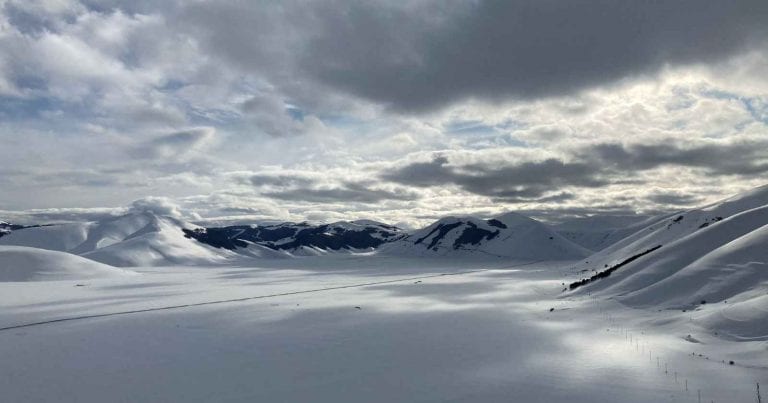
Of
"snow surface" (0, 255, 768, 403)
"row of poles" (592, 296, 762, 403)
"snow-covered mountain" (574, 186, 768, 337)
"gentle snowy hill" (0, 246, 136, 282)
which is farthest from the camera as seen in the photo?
"gentle snowy hill" (0, 246, 136, 282)

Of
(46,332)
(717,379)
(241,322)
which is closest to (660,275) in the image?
(717,379)

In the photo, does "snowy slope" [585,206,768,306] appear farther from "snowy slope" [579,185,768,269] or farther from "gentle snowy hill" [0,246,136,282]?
"gentle snowy hill" [0,246,136,282]

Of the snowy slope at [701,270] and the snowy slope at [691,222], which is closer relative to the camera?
the snowy slope at [701,270]

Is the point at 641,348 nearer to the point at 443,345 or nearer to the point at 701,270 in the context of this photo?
the point at 443,345

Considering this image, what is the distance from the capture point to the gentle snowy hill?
15750 centimetres

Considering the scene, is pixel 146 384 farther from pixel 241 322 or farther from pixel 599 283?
pixel 599 283

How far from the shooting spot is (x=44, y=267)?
6639 inches

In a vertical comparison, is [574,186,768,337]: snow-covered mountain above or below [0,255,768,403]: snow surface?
above

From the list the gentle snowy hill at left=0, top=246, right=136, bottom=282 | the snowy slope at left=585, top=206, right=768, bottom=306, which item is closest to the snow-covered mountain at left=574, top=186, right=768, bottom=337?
the snowy slope at left=585, top=206, right=768, bottom=306

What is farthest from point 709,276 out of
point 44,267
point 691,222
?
point 44,267

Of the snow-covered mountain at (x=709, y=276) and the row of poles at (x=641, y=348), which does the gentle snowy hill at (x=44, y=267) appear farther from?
the row of poles at (x=641, y=348)

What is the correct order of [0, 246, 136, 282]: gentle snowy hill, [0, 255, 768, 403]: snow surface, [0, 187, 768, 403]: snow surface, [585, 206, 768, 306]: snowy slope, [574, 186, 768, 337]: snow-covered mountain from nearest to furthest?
[0, 255, 768, 403]: snow surface, [0, 187, 768, 403]: snow surface, [574, 186, 768, 337]: snow-covered mountain, [585, 206, 768, 306]: snowy slope, [0, 246, 136, 282]: gentle snowy hill

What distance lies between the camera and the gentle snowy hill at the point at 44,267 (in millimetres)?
157500

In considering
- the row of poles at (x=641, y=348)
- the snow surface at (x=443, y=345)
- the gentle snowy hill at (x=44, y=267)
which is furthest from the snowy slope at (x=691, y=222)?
the gentle snowy hill at (x=44, y=267)
